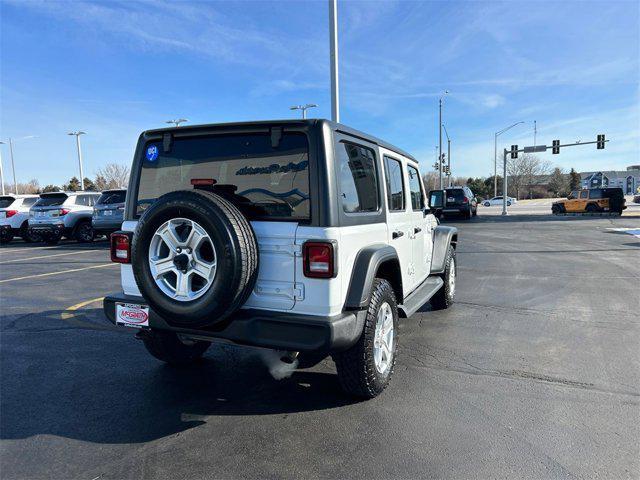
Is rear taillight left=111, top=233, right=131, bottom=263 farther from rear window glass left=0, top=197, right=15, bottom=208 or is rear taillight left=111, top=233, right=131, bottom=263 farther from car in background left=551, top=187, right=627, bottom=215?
car in background left=551, top=187, right=627, bottom=215

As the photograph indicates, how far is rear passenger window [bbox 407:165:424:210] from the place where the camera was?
16.0 ft

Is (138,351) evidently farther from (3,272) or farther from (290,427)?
(3,272)

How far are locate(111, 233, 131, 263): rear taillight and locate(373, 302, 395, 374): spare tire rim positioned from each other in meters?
2.02

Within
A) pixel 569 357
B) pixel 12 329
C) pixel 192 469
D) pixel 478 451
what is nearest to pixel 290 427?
pixel 192 469

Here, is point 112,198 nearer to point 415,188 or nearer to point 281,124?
point 415,188

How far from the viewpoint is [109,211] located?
1415 centimetres

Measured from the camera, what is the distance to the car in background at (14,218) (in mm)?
17688

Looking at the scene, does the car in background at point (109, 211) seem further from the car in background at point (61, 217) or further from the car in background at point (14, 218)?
the car in background at point (14, 218)

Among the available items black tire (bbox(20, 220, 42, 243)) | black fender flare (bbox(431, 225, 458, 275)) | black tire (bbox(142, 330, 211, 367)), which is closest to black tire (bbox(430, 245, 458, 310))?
black fender flare (bbox(431, 225, 458, 275))

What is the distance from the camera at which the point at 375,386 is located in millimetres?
3348

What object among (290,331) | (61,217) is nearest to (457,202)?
(61,217)

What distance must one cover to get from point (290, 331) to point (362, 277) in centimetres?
63

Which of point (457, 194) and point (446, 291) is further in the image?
point (457, 194)

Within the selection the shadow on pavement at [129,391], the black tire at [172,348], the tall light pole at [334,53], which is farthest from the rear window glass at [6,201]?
the black tire at [172,348]
